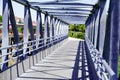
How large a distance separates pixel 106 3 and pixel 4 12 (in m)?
4.16

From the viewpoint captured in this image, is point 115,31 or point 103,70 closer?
point 103,70

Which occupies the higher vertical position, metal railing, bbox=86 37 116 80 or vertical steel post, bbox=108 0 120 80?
vertical steel post, bbox=108 0 120 80

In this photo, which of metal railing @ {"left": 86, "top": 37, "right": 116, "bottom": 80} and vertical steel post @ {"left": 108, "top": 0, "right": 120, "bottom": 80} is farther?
vertical steel post @ {"left": 108, "top": 0, "right": 120, "bottom": 80}

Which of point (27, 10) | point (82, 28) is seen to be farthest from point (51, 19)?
point (82, 28)

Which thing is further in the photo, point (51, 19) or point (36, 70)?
point (51, 19)

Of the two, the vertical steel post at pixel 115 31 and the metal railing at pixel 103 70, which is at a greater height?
the vertical steel post at pixel 115 31

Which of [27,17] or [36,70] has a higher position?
[27,17]

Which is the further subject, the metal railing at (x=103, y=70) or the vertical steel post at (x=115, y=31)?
the vertical steel post at (x=115, y=31)

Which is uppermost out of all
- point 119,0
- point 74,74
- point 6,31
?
point 119,0

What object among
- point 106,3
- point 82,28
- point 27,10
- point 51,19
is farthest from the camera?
point 82,28

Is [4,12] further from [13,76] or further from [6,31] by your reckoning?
[13,76]

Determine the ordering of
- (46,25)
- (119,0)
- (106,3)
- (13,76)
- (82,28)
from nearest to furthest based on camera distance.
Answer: (119,0) → (13,76) → (106,3) → (46,25) → (82,28)

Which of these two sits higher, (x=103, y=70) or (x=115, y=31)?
(x=115, y=31)

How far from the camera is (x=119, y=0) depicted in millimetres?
8031
